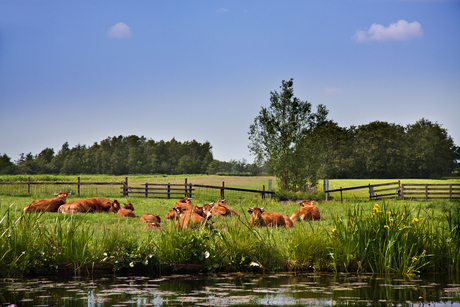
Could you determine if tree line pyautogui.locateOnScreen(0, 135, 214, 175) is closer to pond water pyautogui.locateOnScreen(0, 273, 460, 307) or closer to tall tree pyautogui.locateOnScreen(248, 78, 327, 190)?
tall tree pyautogui.locateOnScreen(248, 78, 327, 190)

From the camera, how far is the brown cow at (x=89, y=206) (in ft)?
51.1

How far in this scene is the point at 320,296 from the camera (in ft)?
17.4

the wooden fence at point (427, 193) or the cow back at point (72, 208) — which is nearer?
the cow back at point (72, 208)

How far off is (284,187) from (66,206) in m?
22.5

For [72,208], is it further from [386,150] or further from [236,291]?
[386,150]

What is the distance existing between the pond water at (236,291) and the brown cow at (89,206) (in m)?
9.74

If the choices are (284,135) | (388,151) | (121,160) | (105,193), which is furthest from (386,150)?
(121,160)

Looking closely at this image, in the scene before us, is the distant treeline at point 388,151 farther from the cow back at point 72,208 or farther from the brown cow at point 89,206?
the cow back at point 72,208

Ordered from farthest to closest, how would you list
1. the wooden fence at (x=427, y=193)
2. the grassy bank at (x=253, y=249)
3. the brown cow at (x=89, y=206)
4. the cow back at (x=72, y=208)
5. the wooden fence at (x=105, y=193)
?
the wooden fence at (x=427, y=193) → the wooden fence at (x=105, y=193) → the brown cow at (x=89, y=206) → the cow back at (x=72, y=208) → the grassy bank at (x=253, y=249)

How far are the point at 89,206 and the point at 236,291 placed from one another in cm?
1237

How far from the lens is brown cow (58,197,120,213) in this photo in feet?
51.1

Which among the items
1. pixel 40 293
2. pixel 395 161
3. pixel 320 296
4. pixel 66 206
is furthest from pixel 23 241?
pixel 395 161

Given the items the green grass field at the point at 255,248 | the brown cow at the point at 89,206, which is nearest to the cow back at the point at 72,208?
the brown cow at the point at 89,206

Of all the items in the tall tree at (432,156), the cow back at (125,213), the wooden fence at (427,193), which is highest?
the tall tree at (432,156)
